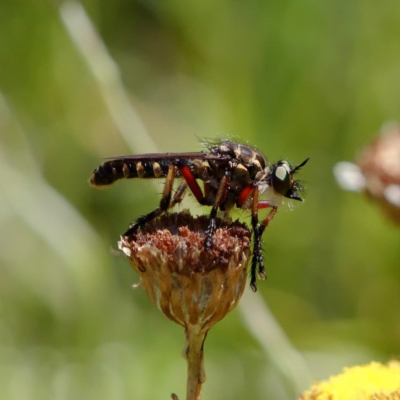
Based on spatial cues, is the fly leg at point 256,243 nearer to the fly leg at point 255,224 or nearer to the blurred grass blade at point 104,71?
the fly leg at point 255,224

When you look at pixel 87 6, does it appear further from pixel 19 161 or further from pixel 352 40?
pixel 352 40

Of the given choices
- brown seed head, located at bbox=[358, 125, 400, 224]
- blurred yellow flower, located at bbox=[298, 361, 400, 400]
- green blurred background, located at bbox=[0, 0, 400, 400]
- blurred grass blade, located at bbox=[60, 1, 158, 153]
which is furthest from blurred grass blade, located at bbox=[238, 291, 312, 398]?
blurred yellow flower, located at bbox=[298, 361, 400, 400]

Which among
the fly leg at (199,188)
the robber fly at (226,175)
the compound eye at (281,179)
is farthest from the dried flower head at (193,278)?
the compound eye at (281,179)

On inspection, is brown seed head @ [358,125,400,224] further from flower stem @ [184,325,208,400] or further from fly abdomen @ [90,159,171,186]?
flower stem @ [184,325,208,400]

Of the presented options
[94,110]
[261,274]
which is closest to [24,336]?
[94,110]

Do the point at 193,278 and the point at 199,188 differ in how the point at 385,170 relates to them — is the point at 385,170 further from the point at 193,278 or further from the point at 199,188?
the point at 193,278

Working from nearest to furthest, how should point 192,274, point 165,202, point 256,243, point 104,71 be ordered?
1. point 192,274
2. point 256,243
3. point 165,202
4. point 104,71

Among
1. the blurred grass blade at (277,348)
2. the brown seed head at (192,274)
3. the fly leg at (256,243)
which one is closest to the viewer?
the brown seed head at (192,274)

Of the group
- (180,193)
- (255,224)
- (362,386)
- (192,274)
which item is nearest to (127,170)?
(180,193)
